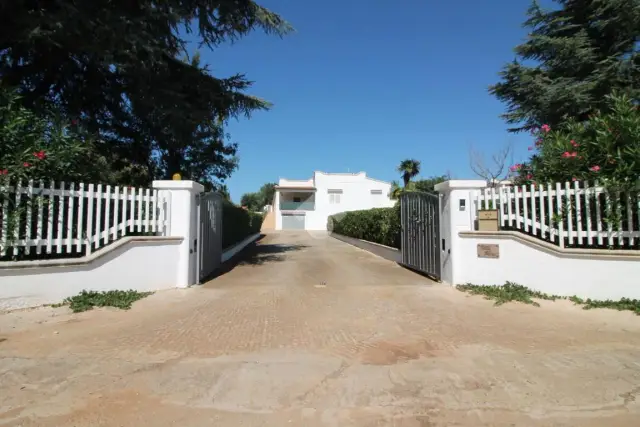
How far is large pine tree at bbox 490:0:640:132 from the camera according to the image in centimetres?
1374

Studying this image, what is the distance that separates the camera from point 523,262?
278 inches

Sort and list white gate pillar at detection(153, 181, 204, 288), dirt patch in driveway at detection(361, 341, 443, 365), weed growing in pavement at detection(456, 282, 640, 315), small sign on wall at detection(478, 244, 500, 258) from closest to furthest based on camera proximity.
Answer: dirt patch in driveway at detection(361, 341, 443, 365)
weed growing in pavement at detection(456, 282, 640, 315)
small sign on wall at detection(478, 244, 500, 258)
white gate pillar at detection(153, 181, 204, 288)

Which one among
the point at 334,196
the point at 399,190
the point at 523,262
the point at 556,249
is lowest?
the point at 523,262

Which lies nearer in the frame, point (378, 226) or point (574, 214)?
point (574, 214)

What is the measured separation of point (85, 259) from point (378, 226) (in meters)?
11.0

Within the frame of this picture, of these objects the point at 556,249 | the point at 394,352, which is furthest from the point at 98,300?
the point at 556,249

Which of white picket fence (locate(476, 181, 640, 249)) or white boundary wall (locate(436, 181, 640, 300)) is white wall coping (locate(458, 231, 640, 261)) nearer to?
white boundary wall (locate(436, 181, 640, 300))

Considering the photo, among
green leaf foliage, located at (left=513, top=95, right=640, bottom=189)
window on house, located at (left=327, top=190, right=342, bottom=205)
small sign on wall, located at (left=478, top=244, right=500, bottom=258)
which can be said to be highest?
window on house, located at (left=327, top=190, right=342, bottom=205)

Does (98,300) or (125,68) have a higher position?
(125,68)

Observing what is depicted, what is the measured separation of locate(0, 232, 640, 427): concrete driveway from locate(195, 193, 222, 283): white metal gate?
6.07ft

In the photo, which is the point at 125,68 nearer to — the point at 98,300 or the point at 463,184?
the point at 98,300

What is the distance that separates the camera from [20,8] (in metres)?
8.23

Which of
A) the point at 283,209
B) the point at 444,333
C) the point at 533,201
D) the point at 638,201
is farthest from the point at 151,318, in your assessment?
the point at 283,209

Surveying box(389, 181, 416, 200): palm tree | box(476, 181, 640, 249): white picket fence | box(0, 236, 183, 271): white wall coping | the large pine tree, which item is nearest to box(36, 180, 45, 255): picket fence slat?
box(0, 236, 183, 271): white wall coping
